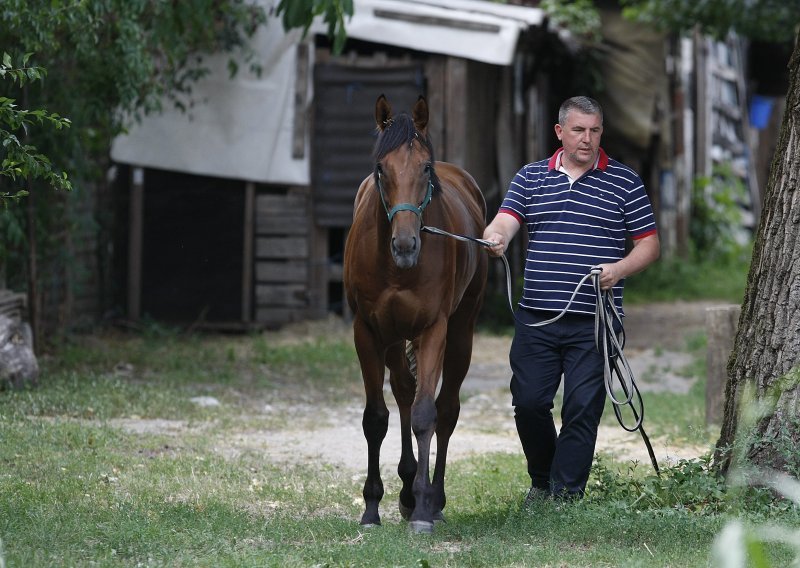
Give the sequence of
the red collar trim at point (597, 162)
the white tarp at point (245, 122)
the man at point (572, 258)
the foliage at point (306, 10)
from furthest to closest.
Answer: the white tarp at point (245, 122) < the foliage at point (306, 10) < the red collar trim at point (597, 162) < the man at point (572, 258)

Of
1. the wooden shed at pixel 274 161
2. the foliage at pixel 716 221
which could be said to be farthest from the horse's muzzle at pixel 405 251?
the foliage at pixel 716 221

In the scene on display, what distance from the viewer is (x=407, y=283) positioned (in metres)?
5.67

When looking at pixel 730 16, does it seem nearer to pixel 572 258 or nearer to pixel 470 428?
pixel 470 428

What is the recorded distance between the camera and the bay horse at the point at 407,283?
17.9ft

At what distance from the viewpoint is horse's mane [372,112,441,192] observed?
550 cm

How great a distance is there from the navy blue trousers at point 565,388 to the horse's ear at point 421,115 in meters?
1.02

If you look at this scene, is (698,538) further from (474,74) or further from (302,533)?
(474,74)

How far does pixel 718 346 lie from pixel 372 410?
138 inches

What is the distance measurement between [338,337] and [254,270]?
59.5 inches

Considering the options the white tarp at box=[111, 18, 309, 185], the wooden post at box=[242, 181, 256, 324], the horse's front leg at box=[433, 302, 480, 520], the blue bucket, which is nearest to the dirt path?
the horse's front leg at box=[433, 302, 480, 520]

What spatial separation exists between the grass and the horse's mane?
5.56 ft

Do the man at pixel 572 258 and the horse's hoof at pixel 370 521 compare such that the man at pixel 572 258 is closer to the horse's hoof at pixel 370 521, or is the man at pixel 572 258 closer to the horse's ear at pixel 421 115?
the horse's ear at pixel 421 115

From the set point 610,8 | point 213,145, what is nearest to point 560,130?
point 213,145

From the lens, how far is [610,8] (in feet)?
60.8
